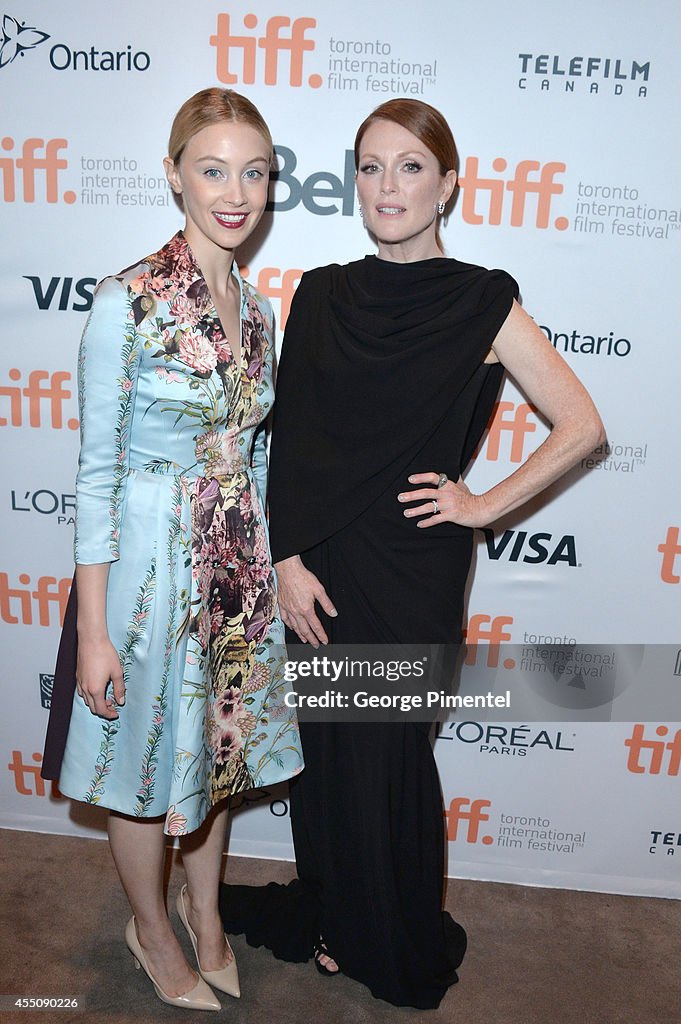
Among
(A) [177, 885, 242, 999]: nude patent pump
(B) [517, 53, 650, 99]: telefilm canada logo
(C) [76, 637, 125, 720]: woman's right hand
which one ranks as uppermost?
(B) [517, 53, 650, 99]: telefilm canada logo

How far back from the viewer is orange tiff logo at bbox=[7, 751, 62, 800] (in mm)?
2541

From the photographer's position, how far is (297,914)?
83.0 inches

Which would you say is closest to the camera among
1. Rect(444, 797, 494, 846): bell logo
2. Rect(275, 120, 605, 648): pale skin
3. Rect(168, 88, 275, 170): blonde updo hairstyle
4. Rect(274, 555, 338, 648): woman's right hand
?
Rect(168, 88, 275, 170): blonde updo hairstyle

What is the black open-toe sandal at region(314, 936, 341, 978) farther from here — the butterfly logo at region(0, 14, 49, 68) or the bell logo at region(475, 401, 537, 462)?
the butterfly logo at region(0, 14, 49, 68)

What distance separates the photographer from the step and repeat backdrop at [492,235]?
197 centimetres

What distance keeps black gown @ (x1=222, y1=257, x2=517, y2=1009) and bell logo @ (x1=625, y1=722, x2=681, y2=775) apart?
694mm

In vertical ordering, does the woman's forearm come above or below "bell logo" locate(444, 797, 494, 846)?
above

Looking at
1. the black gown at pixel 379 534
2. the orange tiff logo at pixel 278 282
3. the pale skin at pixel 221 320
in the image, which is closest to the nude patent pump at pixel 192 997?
the pale skin at pixel 221 320

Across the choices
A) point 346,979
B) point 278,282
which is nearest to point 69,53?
point 278,282

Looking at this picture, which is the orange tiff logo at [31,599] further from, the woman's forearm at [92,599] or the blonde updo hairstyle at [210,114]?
the blonde updo hairstyle at [210,114]

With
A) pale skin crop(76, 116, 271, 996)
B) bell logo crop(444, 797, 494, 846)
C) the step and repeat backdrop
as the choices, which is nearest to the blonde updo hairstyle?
pale skin crop(76, 116, 271, 996)

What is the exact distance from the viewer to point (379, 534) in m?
1.81

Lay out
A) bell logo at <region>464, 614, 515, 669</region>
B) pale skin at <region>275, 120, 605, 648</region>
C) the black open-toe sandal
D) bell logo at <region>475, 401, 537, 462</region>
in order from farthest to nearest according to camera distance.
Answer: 1. bell logo at <region>464, 614, 515, 669</region>
2. bell logo at <region>475, 401, 537, 462</region>
3. the black open-toe sandal
4. pale skin at <region>275, 120, 605, 648</region>

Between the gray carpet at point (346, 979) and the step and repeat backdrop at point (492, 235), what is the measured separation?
0.24m
